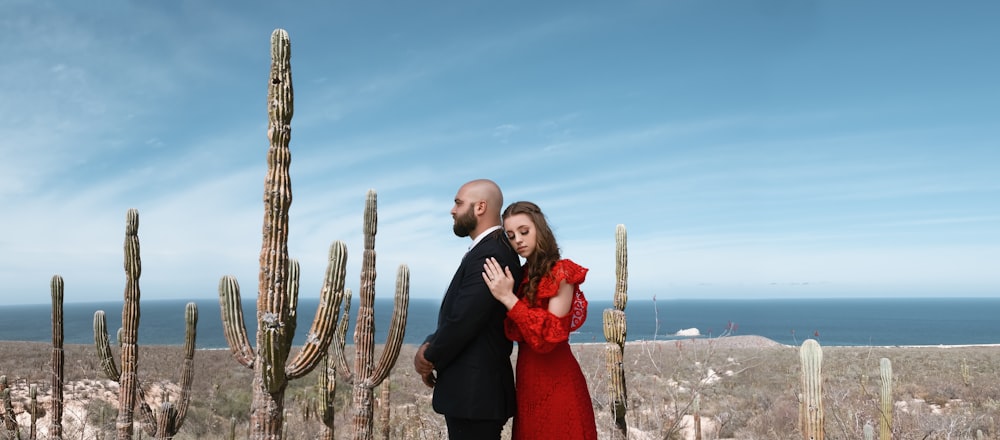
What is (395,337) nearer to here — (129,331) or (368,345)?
(368,345)

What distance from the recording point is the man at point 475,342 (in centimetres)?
289

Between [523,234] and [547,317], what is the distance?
0.46 meters

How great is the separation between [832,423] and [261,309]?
851cm

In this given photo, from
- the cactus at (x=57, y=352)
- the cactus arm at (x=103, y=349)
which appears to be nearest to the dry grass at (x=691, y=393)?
the cactus at (x=57, y=352)

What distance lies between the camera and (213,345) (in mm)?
69812

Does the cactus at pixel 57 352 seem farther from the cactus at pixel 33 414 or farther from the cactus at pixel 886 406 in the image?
the cactus at pixel 886 406

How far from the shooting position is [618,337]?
25.8 ft

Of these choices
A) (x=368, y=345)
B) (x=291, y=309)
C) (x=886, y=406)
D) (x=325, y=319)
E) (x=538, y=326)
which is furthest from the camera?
(x=368, y=345)

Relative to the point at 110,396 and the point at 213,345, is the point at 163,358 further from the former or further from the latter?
the point at 213,345

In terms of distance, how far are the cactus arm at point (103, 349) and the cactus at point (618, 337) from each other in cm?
622

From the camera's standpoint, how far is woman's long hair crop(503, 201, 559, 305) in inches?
120

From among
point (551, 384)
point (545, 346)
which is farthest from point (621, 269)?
point (545, 346)

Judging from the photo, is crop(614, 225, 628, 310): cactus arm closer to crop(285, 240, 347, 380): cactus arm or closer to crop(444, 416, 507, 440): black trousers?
crop(285, 240, 347, 380): cactus arm

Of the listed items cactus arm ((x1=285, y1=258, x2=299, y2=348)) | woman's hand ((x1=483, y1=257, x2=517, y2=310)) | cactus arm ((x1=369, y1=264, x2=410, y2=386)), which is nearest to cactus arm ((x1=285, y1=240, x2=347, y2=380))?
cactus arm ((x1=285, y1=258, x2=299, y2=348))
